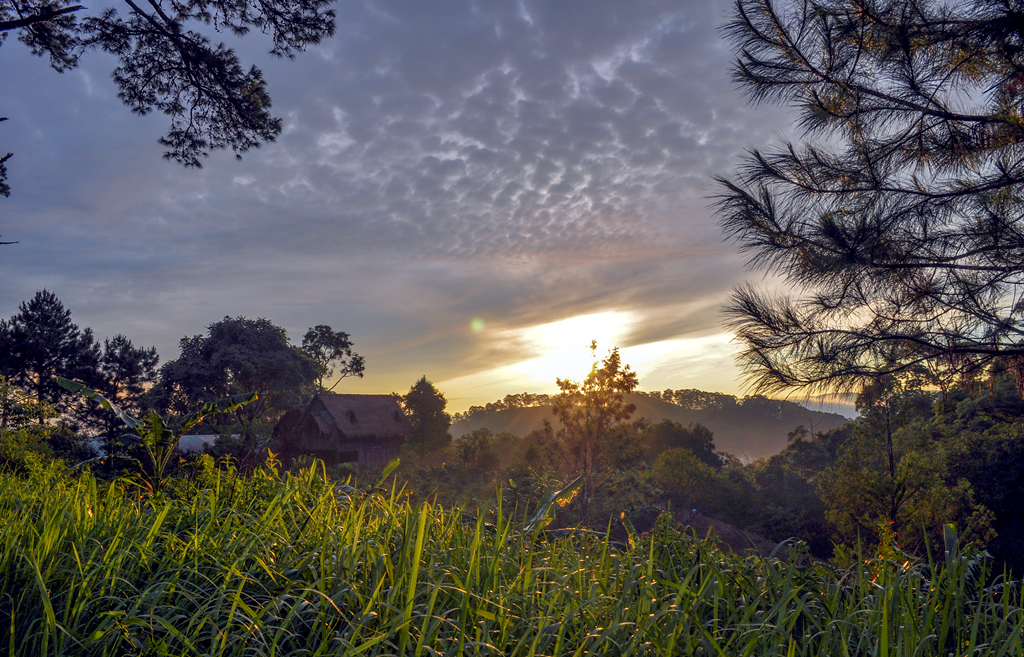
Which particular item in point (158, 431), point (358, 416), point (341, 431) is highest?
point (358, 416)

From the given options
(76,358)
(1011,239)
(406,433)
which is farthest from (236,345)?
(1011,239)

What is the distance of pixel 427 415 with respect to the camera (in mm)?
35781

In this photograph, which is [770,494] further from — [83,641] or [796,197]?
[83,641]

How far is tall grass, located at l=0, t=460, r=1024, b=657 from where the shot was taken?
7.48 ft

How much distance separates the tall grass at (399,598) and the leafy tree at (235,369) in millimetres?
25542

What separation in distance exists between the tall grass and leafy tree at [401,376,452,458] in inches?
1267

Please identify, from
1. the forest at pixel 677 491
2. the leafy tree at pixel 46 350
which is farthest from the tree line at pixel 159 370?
the forest at pixel 677 491

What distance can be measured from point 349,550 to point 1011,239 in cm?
884

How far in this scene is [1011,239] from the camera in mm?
7246

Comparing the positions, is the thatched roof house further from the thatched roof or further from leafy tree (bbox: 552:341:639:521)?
leafy tree (bbox: 552:341:639:521)

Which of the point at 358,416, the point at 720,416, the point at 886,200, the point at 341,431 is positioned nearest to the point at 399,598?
the point at 886,200

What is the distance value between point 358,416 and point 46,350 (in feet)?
46.5

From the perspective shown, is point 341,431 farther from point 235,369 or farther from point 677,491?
point 677,491

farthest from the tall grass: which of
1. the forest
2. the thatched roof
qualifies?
the thatched roof
